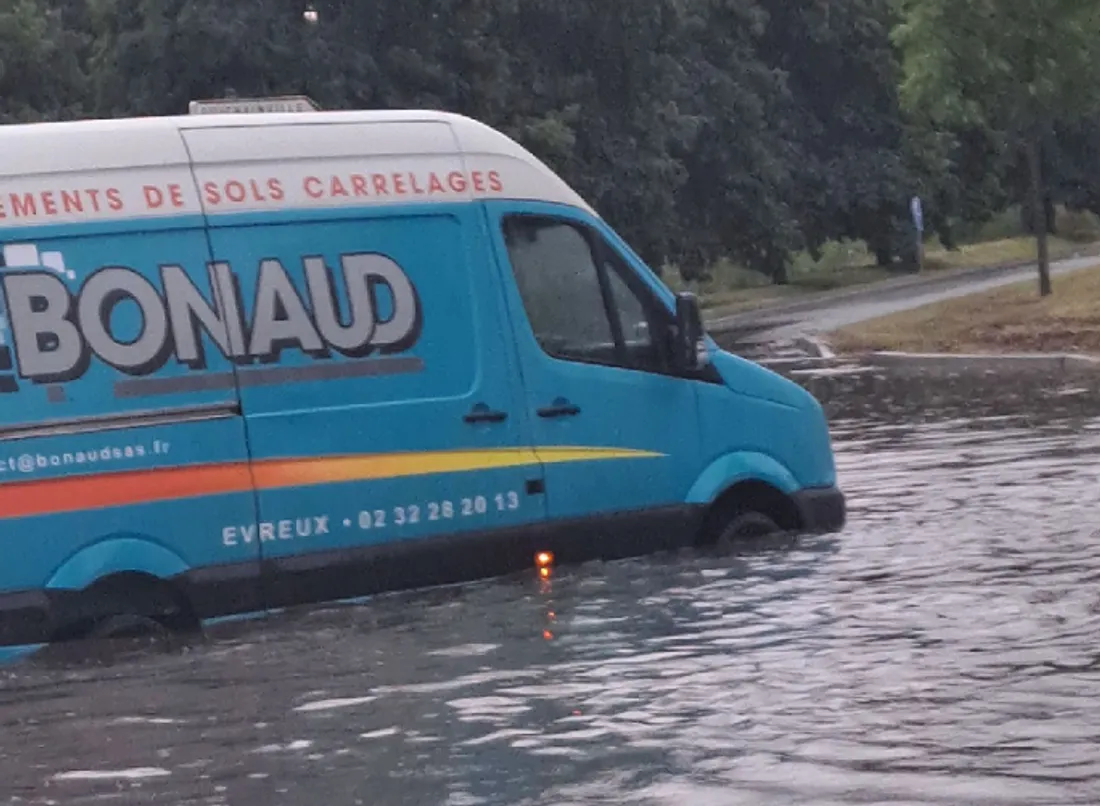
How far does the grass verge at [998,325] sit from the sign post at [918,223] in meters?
20.6

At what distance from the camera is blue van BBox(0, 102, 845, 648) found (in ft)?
32.6

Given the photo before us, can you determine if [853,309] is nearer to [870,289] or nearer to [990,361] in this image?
[870,289]

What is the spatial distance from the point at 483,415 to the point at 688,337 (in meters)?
1.22

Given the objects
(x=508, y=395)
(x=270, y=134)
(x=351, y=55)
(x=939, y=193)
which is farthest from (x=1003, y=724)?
(x=939, y=193)

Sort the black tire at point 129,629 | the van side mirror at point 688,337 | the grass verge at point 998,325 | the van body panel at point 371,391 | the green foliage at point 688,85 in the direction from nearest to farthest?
the black tire at point 129,629, the van body panel at point 371,391, the van side mirror at point 688,337, the grass verge at point 998,325, the green foliage at point 688,85

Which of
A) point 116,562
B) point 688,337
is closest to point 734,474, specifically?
point 688,337

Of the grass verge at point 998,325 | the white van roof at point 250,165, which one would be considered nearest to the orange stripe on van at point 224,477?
the white van roof at point 250,165

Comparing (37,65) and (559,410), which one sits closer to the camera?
(559,410)

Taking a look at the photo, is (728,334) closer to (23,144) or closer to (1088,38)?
(1088,38)

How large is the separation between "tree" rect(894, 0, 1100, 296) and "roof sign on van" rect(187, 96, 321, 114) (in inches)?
989

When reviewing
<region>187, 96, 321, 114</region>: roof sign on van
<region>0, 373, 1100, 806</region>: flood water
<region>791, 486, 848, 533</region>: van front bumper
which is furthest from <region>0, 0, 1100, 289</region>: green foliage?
<region>187, 96, 321, 114</region>: roof sign on van

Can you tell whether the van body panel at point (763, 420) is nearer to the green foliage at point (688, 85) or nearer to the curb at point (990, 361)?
the curb at point (990, 361)

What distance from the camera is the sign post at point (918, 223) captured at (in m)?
58.7

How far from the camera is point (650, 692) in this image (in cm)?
862
